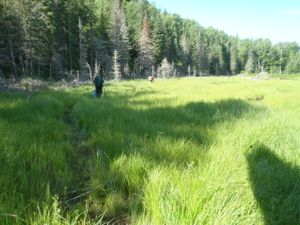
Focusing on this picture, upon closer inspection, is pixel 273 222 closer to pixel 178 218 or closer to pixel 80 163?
pixel 178 218

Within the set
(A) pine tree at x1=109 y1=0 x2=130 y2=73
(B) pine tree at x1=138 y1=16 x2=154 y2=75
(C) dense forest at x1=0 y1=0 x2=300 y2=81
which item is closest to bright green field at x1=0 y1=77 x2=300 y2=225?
(C) dense forest at x1=0 y1=0 x2=300 y2=81

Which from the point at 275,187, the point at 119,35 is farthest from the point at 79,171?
the point at 119,35

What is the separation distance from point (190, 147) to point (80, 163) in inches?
68.0

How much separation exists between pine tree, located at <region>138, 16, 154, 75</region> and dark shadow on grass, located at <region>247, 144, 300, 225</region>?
71.2 metres

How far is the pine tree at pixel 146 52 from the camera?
7406 cm

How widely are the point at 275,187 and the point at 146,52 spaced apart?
2893 inches

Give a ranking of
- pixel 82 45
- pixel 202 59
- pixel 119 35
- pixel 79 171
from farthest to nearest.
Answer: pixel 202 59
pixel 119 35
pixel 82 45
pixel 79 171

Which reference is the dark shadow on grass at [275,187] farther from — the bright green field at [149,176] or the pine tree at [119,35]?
the pine tree at [119,35]

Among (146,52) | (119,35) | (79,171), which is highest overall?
(119,35)

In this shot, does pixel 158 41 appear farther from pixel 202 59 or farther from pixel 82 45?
pixel 82 45

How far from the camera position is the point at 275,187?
364 cm

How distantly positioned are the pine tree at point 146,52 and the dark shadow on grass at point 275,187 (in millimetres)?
71194

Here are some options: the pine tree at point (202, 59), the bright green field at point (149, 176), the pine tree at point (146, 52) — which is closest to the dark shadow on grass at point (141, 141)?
the bright green field at point (149, 176)

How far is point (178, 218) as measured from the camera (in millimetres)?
2635
